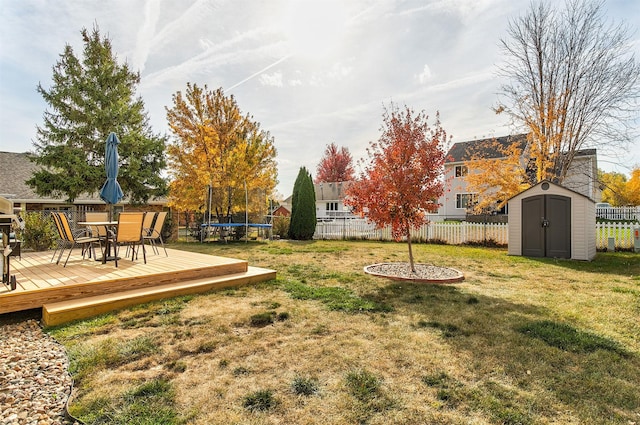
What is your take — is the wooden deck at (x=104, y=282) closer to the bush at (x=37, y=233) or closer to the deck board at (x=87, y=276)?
the deck board at (x=87, y=276)

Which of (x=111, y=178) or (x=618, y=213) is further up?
(x=111, y=178)

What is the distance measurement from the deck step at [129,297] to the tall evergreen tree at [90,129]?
14.2 m

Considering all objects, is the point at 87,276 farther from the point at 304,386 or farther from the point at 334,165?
the point at 334,165

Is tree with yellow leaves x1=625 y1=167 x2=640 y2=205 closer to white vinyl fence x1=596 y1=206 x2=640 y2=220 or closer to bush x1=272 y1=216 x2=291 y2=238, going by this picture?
white vinyl fence x1=596 y1=206 x2=640 y2=220

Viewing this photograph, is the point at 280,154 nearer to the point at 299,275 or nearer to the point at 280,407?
the point at 299,275

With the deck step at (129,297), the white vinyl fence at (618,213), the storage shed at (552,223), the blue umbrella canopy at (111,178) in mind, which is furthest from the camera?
the white vinyl fence at (618,213)

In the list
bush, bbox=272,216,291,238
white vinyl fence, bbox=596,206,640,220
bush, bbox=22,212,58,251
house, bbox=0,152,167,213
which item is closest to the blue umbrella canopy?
bush, bbox=22,212,58,251

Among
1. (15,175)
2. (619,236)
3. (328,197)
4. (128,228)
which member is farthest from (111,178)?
(328,197)

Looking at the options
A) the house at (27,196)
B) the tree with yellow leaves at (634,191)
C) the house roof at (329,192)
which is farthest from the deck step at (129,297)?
the house roof at (329,192)

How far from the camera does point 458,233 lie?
13.4m

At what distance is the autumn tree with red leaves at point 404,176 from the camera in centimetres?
639

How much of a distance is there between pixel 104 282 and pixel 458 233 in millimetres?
12541

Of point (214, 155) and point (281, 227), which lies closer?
point (214, 155)

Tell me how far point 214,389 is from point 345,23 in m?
9.32
